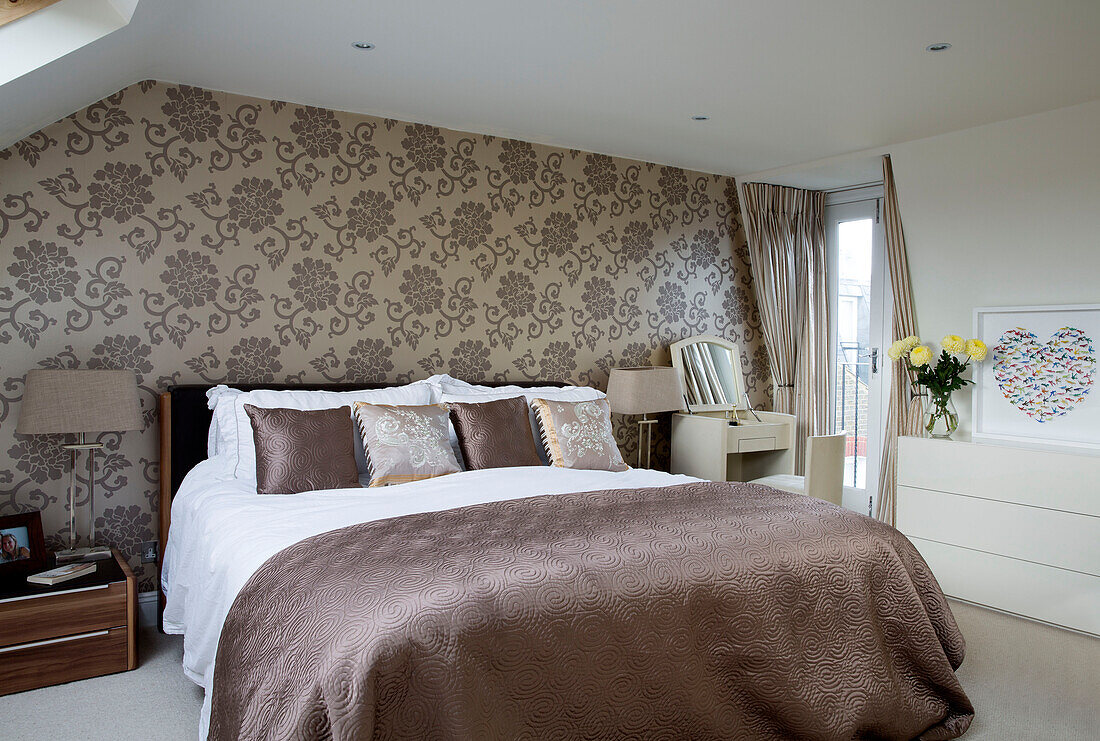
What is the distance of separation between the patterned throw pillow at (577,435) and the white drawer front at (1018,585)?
69.8 inches

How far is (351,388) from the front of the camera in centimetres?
369

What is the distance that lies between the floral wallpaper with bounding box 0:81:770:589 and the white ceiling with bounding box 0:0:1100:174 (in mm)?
205

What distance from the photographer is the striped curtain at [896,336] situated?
4309 mm

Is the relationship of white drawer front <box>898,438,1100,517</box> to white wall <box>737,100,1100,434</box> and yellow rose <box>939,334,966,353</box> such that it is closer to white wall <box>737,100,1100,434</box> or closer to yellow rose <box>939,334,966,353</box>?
white wall <box>737,100,1100,434</box>

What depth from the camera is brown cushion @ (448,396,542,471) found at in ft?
11.1

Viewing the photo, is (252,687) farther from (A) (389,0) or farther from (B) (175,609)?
(A) (389,0)

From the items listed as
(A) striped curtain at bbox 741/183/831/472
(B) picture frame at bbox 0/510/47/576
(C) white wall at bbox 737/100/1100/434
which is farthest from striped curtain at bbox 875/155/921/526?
(B) picture frame at bbox 0/510/47/576

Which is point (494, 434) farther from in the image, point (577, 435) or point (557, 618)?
point (557, 618)

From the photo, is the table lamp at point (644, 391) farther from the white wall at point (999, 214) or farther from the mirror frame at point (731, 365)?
the white wall at point (999, 214)

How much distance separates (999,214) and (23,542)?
15.4ft

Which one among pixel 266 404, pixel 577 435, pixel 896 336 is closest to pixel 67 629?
pixel 266 404

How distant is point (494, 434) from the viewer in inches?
135

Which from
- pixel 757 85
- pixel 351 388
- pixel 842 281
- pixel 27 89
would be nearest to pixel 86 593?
pixel 351 388

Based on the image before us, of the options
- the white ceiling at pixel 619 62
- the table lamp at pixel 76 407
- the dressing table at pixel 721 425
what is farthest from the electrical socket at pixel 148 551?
the dressing table at pixel 721 425
